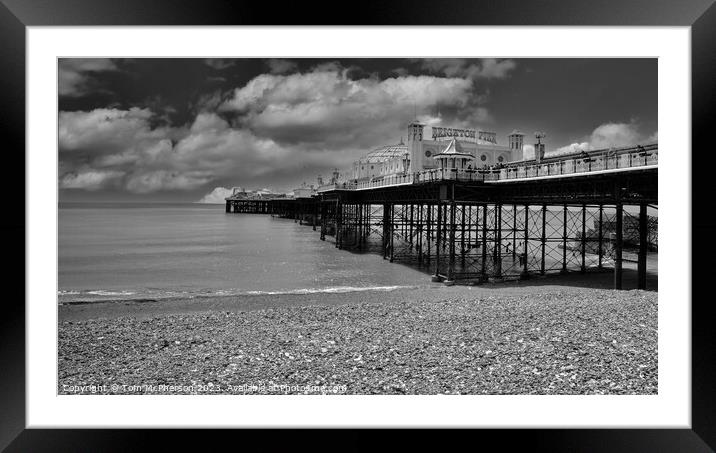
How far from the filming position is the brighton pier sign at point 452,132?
44.9m

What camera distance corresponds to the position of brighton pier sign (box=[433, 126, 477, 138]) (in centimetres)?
4494

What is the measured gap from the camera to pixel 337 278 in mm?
23016

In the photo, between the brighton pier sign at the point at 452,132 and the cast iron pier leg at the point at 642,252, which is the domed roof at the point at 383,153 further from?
Result: the cast iron pier leg at the point at 642,252

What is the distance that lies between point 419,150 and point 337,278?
22.5 metres

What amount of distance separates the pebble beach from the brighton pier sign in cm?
3429

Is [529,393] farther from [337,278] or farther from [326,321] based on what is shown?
[337,278]

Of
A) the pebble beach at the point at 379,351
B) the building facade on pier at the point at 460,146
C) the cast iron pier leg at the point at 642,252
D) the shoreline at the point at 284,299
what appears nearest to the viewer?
the pebble beach at the point at 379,351

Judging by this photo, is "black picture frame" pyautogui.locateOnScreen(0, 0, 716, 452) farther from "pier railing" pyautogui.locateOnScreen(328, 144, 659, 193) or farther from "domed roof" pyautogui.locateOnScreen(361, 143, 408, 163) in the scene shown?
"domed roof" pyautogui.locateOnScreen(361, 143, 408, 163)

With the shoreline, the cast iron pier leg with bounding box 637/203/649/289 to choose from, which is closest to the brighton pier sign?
the shoreline

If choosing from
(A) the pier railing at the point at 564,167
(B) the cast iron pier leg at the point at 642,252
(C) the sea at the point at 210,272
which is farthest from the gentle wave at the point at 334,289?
(B) the cast iron pier leg at the point at 642,252
